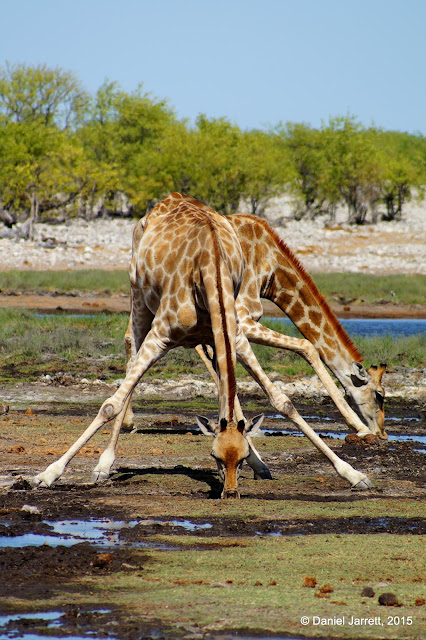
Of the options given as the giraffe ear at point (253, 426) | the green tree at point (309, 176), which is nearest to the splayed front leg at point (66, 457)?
the giraffe ear at point (253, 426)

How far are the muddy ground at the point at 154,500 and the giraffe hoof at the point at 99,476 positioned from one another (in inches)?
2.2

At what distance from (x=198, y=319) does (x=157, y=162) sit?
176ft

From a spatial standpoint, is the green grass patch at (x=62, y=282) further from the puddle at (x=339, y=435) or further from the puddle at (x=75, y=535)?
the puddle at (x=75, y=535)

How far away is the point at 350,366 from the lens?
1076 centimetres

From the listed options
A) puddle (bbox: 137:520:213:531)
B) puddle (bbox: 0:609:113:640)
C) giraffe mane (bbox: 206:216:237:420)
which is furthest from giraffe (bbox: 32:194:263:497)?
puddle (bbox: 0:609:113:640)

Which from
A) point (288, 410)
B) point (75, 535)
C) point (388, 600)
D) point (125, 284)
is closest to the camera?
point (388, 600)

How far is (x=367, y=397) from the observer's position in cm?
1062

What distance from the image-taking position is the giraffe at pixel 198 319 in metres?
7.09

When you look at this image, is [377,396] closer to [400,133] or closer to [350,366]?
[350,366]

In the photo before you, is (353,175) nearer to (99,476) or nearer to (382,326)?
(382,326)

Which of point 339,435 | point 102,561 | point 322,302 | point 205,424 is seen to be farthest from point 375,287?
Result: point 102,561

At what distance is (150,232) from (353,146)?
189 feet

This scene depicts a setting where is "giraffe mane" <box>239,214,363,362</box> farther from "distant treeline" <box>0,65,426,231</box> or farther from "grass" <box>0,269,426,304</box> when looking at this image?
"distant treeline" <box>0,65,426,231</box>

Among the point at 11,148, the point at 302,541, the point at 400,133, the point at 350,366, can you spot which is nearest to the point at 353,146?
the point at 11,148
